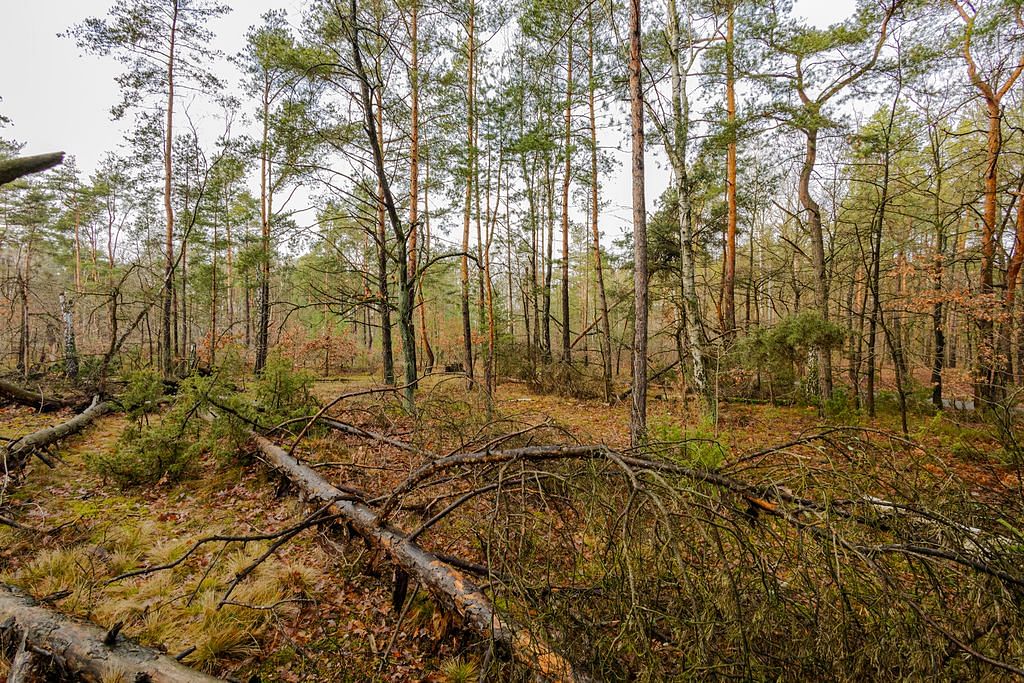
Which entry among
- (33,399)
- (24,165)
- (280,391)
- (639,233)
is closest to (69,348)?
(33,399)

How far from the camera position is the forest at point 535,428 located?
5.34ft

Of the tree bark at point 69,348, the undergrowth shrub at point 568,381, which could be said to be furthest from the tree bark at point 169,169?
the undergrowth shrub at point 568,381

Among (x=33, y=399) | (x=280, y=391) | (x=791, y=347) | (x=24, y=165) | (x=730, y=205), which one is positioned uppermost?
(x=730, y=205)

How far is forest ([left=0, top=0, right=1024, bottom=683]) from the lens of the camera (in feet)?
5.34

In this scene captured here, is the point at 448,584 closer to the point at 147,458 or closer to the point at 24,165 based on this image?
the point at 147,458

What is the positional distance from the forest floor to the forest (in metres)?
0.03

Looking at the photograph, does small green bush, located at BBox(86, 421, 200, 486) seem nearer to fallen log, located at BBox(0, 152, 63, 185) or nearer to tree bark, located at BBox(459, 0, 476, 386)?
fallen log, located at BBox(0, 152, 63, 185)

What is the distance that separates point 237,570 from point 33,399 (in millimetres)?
7500

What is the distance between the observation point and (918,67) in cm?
751

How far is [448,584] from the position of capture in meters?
2.34

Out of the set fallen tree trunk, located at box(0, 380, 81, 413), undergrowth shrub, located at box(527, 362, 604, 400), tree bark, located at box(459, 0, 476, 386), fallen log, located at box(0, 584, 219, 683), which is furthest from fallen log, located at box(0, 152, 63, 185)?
undergrowth shrub, located at box(527, 362, 604, 400)

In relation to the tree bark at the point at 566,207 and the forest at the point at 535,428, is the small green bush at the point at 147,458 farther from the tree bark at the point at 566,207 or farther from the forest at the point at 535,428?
the tree bark at the point at 566,207

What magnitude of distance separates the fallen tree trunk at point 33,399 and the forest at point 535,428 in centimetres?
16

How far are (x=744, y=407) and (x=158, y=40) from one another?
820 inches
